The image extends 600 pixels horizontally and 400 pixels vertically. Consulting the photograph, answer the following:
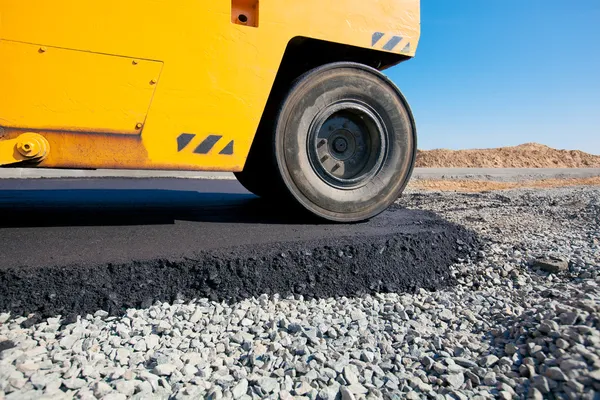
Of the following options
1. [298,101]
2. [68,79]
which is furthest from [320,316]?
[68,79]

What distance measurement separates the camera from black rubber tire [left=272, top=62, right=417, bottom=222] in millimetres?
3189

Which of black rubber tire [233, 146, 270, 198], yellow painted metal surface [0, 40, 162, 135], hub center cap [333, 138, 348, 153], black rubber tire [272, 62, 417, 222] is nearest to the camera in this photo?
yellow painted metal surface [0, 40, 162, 135]

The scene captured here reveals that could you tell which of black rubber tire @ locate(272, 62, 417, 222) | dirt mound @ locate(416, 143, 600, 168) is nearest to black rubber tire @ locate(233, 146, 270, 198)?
black rubber tire @ locate(272, 62, 417, 222)

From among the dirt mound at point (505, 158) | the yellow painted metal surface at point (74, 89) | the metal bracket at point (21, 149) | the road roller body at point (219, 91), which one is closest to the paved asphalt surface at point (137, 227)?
the road roller body at point (219, 91)

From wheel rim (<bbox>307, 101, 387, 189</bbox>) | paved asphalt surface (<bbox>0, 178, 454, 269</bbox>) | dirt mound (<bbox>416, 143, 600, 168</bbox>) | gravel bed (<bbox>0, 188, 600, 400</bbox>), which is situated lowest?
gravel bed (<bbox>0, 188, 600, 400</bbox>)

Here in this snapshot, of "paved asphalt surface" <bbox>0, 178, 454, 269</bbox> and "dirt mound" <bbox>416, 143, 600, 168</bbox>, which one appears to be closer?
"paved asphalt surface" <bbox>0, 178, 454, 269</bbox>

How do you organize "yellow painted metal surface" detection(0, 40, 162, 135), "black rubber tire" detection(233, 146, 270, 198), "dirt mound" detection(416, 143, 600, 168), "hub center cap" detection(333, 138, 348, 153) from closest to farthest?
"yellow painted metal surface" detection(0, 40, 162, 135)
"hub center cap" detection(333, 138, 348, 153)
"black rubber tire" detection(233, 146, 270, 198)
"dirt mound" detection(416, 143, 600, 168)

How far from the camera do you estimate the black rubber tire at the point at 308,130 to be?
10.5ft

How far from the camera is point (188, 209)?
4145mm

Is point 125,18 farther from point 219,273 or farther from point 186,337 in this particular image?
point 186,337

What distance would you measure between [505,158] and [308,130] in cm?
3514

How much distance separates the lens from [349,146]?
11.6 feet

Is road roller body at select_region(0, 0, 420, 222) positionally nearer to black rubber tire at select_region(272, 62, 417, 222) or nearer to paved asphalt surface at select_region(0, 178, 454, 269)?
black rubber tire at select_region(272, 62, 417, 222)

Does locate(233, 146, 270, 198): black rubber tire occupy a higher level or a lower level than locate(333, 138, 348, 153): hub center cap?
lower
